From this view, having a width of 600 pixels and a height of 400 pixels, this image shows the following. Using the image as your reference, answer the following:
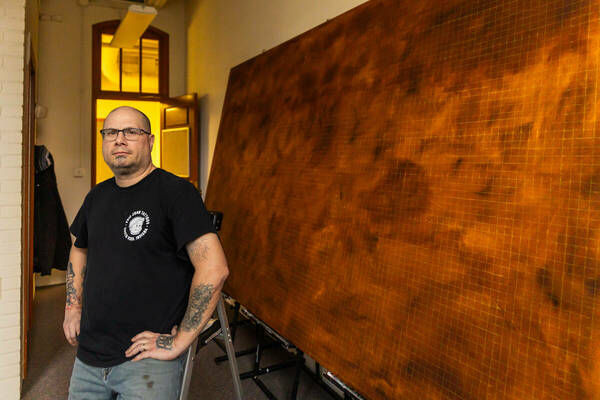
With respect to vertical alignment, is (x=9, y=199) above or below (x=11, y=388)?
above

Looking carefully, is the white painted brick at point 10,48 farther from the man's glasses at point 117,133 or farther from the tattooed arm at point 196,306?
the tattooed arm at point 196,306

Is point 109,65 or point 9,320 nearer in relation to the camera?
point 9,320

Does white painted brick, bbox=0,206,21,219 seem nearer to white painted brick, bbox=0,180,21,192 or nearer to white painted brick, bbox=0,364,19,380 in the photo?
white painted brick, bbox=0,180,21,192

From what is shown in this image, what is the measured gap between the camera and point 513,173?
3.97 feet

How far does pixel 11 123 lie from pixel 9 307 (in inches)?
42.4

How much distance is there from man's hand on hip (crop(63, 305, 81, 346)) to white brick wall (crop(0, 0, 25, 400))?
122cm

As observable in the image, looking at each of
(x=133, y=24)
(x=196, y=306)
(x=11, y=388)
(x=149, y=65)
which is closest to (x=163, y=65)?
(x=149, y=65)

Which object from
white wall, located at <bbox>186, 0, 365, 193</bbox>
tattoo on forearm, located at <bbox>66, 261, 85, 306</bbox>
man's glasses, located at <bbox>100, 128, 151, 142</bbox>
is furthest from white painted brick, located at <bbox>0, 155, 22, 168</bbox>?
white wall, located at <bbox>186, 0, 365, 193</bbox>

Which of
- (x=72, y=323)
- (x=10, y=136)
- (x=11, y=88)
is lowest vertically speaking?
(x=72, y=323)

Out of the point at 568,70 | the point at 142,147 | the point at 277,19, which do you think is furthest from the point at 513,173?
the point at 277,19

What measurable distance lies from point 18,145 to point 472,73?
246cm

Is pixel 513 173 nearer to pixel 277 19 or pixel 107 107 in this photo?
pixel 277 19

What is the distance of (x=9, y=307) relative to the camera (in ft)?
8.29

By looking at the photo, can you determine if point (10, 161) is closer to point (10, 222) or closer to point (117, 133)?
point (10, 222)
